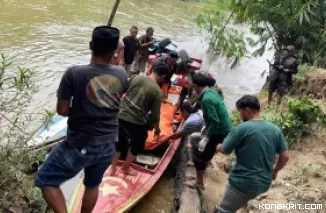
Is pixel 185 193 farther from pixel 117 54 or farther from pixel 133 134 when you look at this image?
pixel 117 54

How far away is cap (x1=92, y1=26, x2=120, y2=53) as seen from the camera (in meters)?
3.02

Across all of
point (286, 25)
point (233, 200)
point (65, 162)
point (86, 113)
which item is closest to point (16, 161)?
point (65, 162)

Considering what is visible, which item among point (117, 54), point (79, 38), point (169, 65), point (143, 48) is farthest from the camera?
point (79, 38)

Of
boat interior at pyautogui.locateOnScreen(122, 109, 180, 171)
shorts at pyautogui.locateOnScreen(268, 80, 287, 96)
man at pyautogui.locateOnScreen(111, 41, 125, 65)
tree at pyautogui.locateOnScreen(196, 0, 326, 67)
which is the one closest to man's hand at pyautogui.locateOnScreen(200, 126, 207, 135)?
boat interior at pyautogui.locateOnScreen(122, 109, 180, 171)

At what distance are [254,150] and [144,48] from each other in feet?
21.7

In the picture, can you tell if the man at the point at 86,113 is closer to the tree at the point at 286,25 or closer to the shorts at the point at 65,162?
the shorts at the point at 65,162

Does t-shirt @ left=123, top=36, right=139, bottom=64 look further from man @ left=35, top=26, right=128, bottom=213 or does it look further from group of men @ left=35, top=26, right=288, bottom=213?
man @ left=35, top=26, right=128, bottom=213

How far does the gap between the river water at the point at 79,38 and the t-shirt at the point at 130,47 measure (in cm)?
202

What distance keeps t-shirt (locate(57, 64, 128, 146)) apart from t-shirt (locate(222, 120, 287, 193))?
135 cm

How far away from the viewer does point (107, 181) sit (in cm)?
546

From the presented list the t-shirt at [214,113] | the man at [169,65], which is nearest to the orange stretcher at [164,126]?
the man at [169,65]

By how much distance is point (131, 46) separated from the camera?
9336mm

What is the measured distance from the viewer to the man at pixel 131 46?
9.29 metres

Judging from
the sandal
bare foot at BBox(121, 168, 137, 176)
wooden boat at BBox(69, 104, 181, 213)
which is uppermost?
bare foot at BBox(121, 168, 137, 176)
